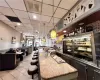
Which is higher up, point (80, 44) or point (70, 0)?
point (70, 0)

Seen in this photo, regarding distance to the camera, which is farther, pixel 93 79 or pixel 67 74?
pixel 93 79

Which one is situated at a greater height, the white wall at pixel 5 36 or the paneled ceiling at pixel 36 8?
the paneled ceiling at pixel 36 8

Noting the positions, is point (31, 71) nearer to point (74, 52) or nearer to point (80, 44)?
point (74, 52)

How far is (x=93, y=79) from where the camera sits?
1771 millimetres

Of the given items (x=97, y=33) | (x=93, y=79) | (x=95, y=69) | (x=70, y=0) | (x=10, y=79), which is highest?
(x=70, y=0)

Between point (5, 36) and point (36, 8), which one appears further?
point (5, 36)

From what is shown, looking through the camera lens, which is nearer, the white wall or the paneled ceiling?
the paneled ceiling

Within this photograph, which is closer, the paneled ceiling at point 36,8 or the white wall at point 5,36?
the paneled ceiling at point 36,8

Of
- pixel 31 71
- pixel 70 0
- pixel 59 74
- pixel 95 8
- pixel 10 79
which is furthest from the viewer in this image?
pixel 10 79

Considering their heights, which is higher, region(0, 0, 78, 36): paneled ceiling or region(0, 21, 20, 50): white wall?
region(0, 0, 78, 36): paneled ceiling

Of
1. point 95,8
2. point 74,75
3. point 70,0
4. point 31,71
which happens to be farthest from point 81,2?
point 31,71

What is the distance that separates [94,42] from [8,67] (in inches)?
177

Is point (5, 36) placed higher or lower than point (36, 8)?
lower

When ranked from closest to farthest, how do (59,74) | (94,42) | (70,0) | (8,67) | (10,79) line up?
1. (59,74)
2. (94,42)
3. (70,0)
4. (10,79)
5. (8,67)
